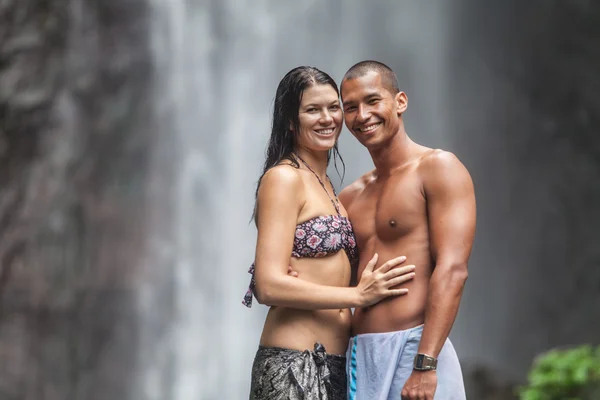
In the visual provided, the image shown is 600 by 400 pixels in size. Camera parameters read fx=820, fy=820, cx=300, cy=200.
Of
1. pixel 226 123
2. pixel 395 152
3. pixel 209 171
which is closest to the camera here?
pixel 395 152

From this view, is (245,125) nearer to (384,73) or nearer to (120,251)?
(120,251)

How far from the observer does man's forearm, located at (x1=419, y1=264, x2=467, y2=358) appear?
3.35 m

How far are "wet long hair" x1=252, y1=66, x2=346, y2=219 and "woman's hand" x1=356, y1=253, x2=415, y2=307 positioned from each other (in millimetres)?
494

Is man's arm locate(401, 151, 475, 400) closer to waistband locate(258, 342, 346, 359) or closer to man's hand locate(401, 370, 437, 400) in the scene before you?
man's hand locate(401, 370, 437, 400)

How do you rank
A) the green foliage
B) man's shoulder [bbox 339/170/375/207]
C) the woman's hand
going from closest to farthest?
the woman's hand
man's shoulder [bbox 339/170/375/207]
the green foliage

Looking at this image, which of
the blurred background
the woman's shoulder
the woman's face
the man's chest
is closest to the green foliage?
the blurred background

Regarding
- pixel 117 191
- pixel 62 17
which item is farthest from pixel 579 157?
pixel 62 17

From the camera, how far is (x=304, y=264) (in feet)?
11.6

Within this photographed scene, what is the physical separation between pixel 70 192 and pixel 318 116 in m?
7.74

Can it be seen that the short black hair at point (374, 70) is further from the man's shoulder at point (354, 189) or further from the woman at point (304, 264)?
the man's shoulder at point (354, 189)

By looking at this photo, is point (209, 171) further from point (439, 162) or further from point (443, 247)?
point (443, 247)

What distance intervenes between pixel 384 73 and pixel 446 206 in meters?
0.69

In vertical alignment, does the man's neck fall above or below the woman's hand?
above

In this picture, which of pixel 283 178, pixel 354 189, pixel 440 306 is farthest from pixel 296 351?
pixel 354 189
